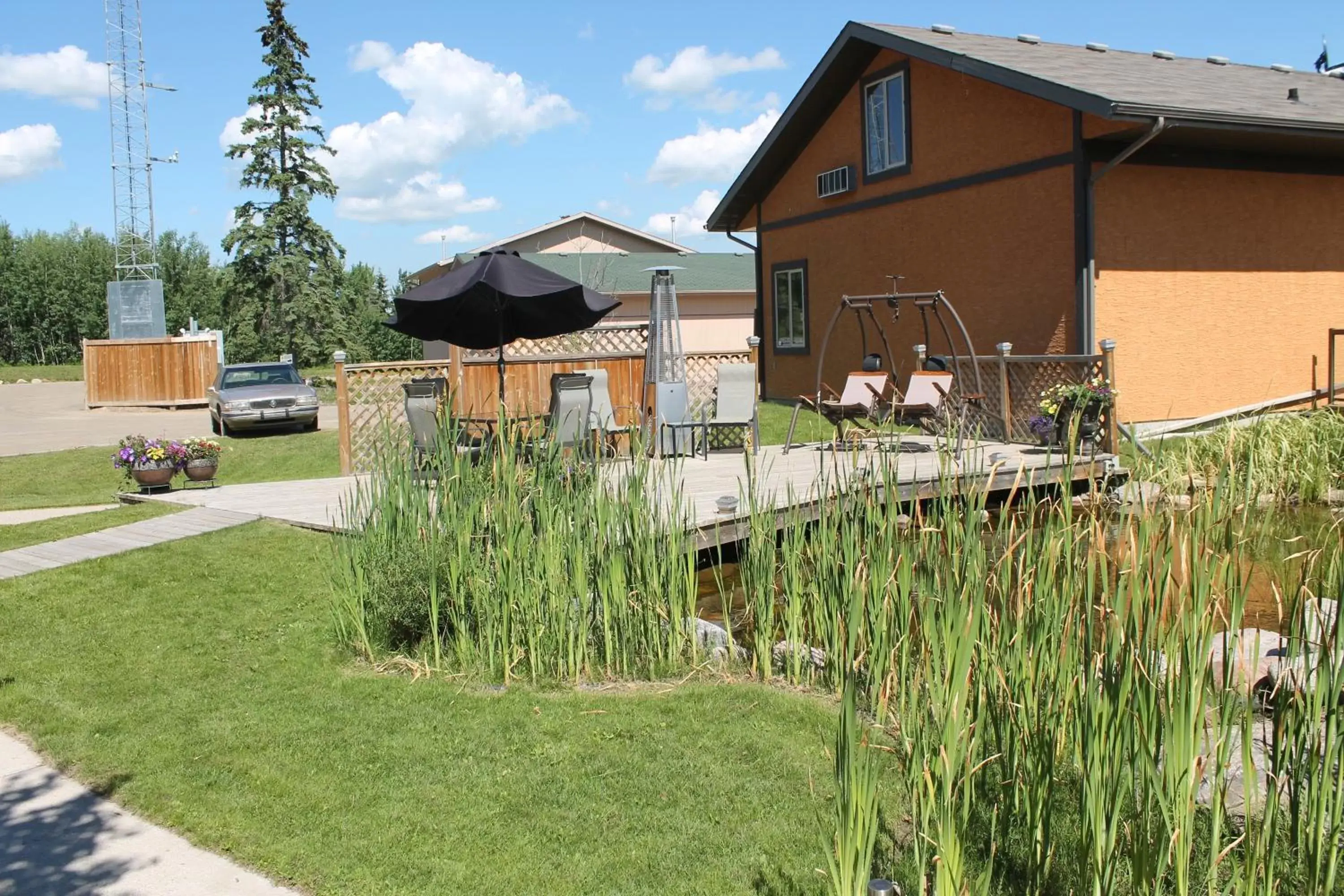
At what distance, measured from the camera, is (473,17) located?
12.8 m

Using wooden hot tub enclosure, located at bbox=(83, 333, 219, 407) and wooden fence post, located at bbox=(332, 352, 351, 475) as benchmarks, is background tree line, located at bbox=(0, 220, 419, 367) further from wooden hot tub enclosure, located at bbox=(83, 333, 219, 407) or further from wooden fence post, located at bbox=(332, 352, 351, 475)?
wooden fence post, located at bbox=(332, 352, 351, 475)

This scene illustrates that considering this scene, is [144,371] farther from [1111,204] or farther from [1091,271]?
[1111,204]

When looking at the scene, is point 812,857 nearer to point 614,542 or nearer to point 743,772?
point 743,772

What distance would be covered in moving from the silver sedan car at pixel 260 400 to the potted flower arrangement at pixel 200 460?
6650mm

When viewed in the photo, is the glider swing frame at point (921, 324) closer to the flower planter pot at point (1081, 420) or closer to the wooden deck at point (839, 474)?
the wooden deck at point (839, 474)

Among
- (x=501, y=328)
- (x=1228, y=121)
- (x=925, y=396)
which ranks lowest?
(x=925, y=396)

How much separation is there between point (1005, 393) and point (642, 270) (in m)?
19.9

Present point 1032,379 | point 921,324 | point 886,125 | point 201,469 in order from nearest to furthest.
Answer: point 201,469
point 1032,379
point 921,324
point 886,125

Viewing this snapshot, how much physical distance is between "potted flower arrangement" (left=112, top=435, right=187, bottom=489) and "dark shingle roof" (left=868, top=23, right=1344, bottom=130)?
30.2ft

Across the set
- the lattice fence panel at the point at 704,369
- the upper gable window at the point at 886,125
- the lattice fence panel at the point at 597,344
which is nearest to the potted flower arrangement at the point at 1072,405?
the lattice fence panel at the point at 704,369

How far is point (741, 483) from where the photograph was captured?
6020 millimetres

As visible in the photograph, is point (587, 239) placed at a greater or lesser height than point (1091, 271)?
greater

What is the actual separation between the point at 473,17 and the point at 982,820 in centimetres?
1144

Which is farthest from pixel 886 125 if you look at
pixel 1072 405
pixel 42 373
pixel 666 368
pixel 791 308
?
pixel 42 373
